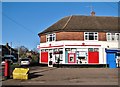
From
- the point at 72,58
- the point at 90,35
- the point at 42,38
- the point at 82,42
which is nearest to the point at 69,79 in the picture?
the point at 72,58

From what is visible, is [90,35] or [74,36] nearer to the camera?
[74,36]

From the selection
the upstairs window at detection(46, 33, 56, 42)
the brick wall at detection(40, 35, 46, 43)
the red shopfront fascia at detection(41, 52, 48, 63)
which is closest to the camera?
the upstairs window at detection(46, 33, 56, 42)

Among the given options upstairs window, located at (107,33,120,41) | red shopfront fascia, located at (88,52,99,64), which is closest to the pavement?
red shopfront fascia, located at (88,52,99,64)

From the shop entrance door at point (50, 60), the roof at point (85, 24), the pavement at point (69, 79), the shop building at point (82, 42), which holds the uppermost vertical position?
the roof at point (85, 24)

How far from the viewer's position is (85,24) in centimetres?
3997

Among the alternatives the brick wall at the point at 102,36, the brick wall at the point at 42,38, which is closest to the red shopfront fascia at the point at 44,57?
the brick wall at the point at 42,38

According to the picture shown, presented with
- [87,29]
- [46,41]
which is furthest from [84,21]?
[46,41]

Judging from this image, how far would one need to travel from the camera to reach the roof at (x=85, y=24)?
3837 centimetres

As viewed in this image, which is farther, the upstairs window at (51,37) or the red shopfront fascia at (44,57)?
the red shopfront fascia at (44,57)

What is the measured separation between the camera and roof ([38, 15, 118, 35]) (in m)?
38.4

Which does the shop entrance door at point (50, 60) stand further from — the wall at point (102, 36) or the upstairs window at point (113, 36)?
the upstairs window at point (113, 36)

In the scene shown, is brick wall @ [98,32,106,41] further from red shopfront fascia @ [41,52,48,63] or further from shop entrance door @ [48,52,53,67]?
red shopfront fascia @ [41,52,48,63]

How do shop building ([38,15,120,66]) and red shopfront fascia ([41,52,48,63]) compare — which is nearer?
shop building ([38,15,120,66])

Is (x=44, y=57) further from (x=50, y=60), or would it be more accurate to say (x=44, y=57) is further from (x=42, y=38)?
(x=42, y=38)
